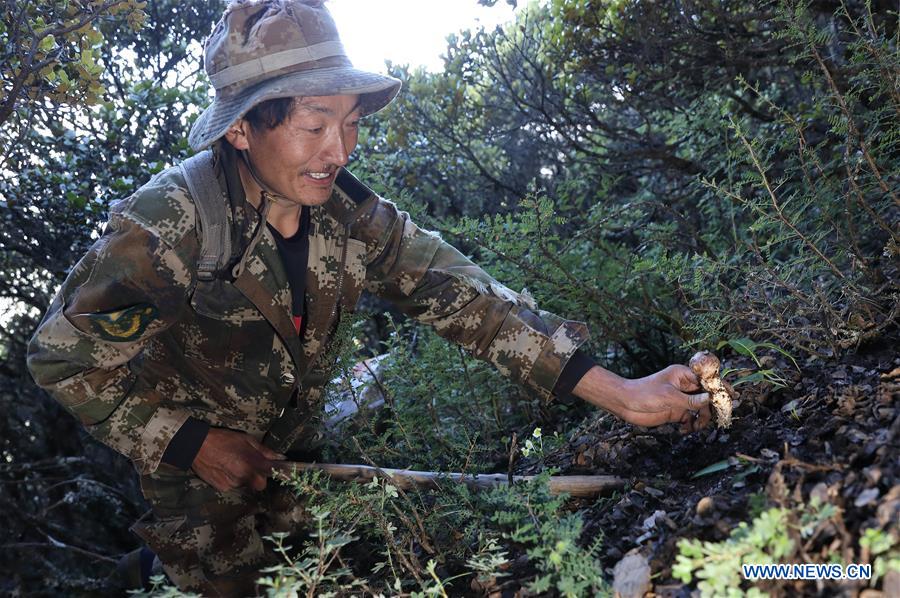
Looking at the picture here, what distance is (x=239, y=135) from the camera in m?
3.10

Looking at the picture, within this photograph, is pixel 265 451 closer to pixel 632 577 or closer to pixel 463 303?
pixel 463 303

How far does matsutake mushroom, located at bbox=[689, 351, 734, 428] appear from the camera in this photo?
2768 millimetres

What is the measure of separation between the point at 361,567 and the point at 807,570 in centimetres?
176

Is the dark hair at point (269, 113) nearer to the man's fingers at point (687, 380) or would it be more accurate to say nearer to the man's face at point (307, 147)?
the man's face at point (307, 147)

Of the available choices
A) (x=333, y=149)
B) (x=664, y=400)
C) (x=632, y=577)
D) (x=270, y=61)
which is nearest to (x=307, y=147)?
(x=333, y=149)

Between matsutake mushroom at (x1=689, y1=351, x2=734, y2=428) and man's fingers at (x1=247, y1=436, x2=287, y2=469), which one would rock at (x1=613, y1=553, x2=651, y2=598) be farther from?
man's fingers at (x1=247, y1=436, x2=287, y2=469)

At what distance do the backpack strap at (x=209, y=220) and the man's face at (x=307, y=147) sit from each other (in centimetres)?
19

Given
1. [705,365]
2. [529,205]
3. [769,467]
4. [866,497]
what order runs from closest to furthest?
1. [866,497]
2. [769,467]
3. [705,365]
4. [529,205]

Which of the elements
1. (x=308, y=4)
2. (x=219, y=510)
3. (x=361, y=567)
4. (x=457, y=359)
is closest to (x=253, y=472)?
(x=219, y=510)

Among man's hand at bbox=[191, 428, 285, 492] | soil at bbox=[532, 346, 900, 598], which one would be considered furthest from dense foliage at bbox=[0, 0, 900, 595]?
man's hand at bbox=[191, 428, 285, 492]

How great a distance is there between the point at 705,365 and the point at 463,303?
1006mm

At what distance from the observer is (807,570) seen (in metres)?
1.74

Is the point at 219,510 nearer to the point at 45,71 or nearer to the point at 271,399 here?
the point at 271,399

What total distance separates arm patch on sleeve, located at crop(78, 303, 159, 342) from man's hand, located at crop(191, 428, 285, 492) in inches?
22.4
